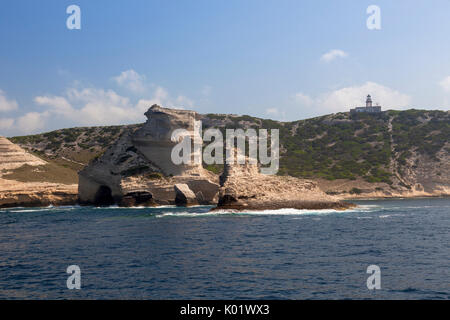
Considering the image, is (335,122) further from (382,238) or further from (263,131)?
(382,238)

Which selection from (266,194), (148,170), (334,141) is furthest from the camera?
(334,141)

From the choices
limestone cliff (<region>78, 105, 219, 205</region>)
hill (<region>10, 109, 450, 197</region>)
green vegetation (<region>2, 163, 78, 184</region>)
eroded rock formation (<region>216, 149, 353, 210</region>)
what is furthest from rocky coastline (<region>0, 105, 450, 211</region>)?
eroded rock formation (<region>216, 149, 353, 210</region>)

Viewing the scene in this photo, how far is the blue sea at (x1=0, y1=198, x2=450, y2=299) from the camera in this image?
1598 centimetres

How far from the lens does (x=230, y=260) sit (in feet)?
71.3

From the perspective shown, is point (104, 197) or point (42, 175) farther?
point (42, 175)

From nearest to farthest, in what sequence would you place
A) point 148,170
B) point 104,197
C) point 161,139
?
point 148,170 → point 161,139 → point 104,197

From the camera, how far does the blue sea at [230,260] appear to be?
16.0m

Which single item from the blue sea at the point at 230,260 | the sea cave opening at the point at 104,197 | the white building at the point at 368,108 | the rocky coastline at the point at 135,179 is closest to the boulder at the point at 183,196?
the rocky coastline at the point at 135,179

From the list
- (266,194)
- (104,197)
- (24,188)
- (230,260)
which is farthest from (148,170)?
(230,260)

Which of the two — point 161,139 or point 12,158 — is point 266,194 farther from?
point 12,158

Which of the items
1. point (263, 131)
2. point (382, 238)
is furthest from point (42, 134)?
point (382, 238)

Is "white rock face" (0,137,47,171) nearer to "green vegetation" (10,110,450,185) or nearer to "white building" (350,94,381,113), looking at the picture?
"green vegetation" (10,110,450,185)

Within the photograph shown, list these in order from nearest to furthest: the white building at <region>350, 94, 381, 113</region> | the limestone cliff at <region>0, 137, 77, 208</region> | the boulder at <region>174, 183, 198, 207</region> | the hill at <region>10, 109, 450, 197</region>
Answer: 1. the boulder at <region>174, 183, 198, 207</region>
2. the limestone cliff at <region>0, 137, 77, 208</region>
3. the hill at <region>10, 109, 450, 197</region>
4. the white building at <region>350, 94, 381, 113</region>

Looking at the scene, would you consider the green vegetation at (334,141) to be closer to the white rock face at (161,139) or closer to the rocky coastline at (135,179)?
the rocky coastline at (135,179)
